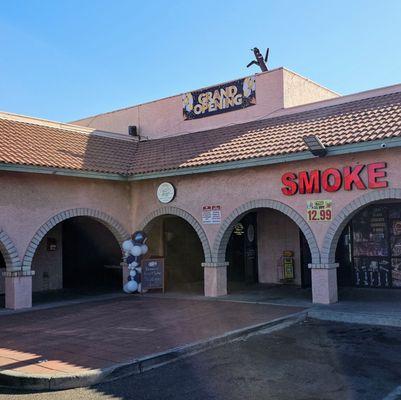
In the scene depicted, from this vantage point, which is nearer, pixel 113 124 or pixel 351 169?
pixel 351 169

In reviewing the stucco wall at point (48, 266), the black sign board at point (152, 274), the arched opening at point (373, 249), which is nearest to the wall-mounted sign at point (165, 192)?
the black sign board at point (152, 274)

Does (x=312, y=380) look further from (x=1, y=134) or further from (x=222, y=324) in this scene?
(x=1, y=134)

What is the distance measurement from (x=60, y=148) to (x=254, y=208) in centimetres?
585

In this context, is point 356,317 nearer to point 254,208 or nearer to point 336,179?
point 336,179

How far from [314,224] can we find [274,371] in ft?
18.6

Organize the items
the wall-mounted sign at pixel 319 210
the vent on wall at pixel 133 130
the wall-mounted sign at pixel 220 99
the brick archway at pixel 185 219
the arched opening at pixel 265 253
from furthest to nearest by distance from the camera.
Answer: the vent on wall at pixel 133 130
the wall-mounted sign at pixel 220 99
the arched opening at pixel 265 253
the brick archway at pixel 185 219
the wall-mounted sign at pixel 319 210

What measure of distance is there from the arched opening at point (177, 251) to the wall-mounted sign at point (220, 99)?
3.96 meters

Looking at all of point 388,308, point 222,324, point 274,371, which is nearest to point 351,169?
point 388,308

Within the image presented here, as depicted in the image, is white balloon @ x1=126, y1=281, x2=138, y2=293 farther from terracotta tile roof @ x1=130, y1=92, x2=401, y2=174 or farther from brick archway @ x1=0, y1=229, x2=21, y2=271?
brick archway @ x1=0, y1=229, x2=21, y2=271

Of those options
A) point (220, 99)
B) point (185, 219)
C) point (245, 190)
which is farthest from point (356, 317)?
point (220, 99)

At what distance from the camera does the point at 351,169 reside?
1126 centimetres

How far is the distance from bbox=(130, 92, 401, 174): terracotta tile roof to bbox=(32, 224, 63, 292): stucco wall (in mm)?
4006

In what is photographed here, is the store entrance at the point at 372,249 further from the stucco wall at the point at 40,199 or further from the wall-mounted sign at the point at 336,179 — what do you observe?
the stucco wall at the point at 40,199

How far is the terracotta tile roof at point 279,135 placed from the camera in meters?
11.4
